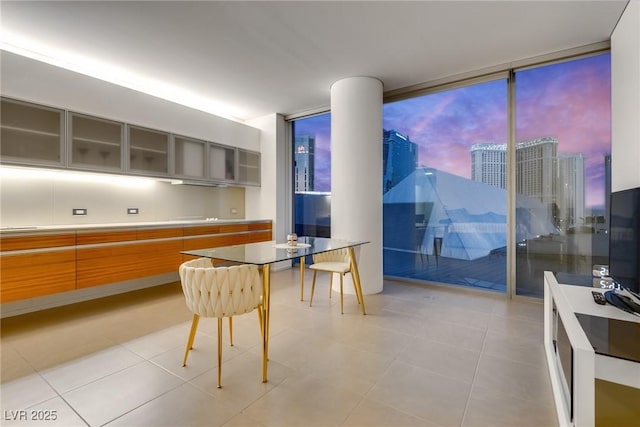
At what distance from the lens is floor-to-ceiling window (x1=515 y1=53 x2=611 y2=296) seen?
300cm

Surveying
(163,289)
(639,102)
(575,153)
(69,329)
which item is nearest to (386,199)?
(575,153)

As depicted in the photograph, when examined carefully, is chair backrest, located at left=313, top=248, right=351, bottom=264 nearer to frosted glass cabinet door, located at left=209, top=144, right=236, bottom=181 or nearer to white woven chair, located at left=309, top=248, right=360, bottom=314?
white woven chair, located at left=309, top=248, right=360, bottom=314

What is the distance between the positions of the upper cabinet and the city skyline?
9.24 feet

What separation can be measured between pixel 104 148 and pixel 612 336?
4.49 m

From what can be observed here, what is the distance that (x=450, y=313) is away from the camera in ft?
9.82

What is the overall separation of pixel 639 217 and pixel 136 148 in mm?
4642

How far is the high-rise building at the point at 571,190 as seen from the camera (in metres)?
3.08

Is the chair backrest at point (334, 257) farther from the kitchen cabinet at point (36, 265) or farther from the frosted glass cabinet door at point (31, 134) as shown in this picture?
the frosted glass cabinet door at point (31, 134)

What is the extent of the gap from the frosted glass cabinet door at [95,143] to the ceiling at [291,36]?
0.68 meters

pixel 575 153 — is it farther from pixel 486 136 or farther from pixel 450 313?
pixel 450 313

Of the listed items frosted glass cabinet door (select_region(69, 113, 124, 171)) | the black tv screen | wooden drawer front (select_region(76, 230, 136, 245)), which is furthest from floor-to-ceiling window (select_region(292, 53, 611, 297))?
frosted glass cabinet door (select_region(69, 113, 124, 171))

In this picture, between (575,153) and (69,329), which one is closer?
(69,329)

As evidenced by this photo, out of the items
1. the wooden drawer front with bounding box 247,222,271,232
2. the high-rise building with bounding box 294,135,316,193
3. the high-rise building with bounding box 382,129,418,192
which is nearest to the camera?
the high-rise building with bounding box 382,129,418,192

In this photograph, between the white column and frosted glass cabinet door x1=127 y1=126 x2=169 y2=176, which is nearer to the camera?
frosted glass cabinet door x1=127 y1=126 x2=169 y2=176
